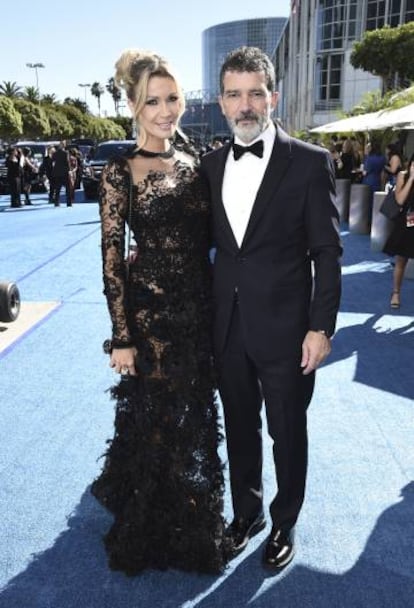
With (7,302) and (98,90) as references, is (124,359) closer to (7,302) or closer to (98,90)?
(7,302)

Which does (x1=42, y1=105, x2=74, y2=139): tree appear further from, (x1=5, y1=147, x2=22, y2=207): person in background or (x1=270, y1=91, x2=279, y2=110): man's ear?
(x1=270, y1=91, x2=279, y2=110): man's ear

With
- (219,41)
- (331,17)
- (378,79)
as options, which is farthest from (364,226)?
(219,41)

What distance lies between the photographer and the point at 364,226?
11633 millimetres

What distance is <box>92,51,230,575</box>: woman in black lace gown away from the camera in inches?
90.2

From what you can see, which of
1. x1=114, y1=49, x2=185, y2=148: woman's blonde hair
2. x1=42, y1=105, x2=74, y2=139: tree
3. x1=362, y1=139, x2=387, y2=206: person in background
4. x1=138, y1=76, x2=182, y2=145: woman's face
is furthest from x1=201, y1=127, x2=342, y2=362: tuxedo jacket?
x1=42, y1=105, x2=74, y2=139: tree

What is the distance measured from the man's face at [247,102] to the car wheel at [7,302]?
148 inches

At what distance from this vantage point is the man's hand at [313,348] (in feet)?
7.62

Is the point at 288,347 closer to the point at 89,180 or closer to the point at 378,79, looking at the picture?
the point at 89,180

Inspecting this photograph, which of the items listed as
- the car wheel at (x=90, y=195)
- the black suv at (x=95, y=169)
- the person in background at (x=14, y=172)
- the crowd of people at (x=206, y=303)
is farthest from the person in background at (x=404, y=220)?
the car wheel at (x=90, y=195)

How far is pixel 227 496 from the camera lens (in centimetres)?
316

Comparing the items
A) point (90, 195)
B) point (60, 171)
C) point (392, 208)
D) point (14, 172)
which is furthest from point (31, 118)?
point (392, 208)

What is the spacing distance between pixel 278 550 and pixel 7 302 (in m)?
3.84

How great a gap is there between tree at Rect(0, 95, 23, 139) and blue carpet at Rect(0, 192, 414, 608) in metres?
47.0

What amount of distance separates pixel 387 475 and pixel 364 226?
9.01m
